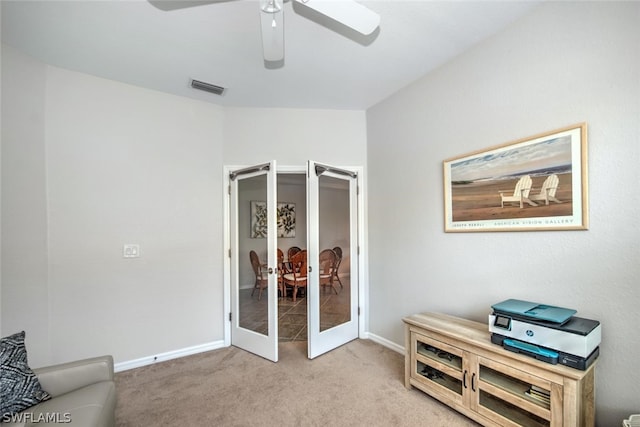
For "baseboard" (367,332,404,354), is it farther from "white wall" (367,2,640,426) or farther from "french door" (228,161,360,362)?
"french door" (228,161,360,362)

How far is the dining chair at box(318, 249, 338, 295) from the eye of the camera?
10.2ft

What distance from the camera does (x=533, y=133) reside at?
1.90 m

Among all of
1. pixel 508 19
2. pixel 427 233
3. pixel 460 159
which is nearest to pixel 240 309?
pixel 427 233

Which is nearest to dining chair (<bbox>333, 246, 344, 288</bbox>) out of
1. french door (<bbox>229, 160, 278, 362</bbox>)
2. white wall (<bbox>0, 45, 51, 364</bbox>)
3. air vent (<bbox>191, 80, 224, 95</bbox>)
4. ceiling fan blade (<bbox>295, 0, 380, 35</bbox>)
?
french door (<bbox>229, 160, 278, 362</bbox>)

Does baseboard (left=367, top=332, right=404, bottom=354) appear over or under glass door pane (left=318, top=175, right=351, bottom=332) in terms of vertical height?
under

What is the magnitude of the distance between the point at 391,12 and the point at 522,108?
1.16 meters

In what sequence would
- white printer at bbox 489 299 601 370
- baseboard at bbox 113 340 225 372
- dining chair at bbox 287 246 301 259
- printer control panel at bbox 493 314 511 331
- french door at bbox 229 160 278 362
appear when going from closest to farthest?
1. white printer at bbox 489 299 601 370
2. printer control panel at bbox 493 314 511 331
3. baseboard at bbox 113 340 225 372
4. french door at bbox 229 160 278 362
5. dining chair at bbox 287 246 301 259

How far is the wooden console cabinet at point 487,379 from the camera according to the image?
1479mm

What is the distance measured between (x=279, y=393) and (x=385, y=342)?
139 cm

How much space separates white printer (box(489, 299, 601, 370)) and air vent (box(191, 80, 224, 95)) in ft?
10.4

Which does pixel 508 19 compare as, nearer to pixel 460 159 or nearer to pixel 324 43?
pixel 460 159

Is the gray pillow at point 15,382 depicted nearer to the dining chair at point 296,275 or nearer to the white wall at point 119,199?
the white wall at point 119,199

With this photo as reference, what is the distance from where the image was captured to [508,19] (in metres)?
1.97

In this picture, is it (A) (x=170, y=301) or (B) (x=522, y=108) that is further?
(A) (x=170, y=301)
